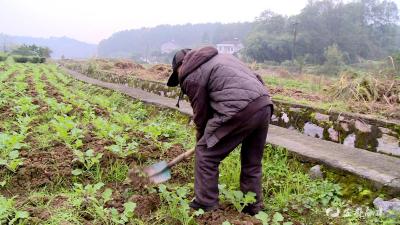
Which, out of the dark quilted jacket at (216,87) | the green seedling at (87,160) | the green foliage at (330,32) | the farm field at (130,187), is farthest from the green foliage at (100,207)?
the green foliage at (330,32)

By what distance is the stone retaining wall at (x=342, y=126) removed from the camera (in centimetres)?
485

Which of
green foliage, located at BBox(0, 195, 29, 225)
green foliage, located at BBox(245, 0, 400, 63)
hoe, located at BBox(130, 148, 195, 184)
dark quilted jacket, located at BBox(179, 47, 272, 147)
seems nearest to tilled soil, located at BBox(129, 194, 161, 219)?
hoe, located at BBox(130, 148, 195, 184)

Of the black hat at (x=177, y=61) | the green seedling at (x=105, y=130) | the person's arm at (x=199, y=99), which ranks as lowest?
the green seedling at (x=105, y=130)

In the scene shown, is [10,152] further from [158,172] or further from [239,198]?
[239,198]

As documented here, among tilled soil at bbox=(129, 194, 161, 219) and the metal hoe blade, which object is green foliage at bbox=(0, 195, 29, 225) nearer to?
tilled soil at bbox=(129, 194, 161, 219)

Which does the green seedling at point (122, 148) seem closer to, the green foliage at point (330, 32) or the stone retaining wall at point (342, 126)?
the stone retaining wall at point (342, 126)

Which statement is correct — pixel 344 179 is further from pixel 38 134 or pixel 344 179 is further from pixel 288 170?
pixel 38 134

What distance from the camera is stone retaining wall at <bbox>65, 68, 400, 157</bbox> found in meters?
4.85

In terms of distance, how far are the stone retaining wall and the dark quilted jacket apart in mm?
2358

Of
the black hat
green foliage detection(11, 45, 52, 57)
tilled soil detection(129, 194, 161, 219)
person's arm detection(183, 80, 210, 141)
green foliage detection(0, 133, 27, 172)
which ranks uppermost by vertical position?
the black hat

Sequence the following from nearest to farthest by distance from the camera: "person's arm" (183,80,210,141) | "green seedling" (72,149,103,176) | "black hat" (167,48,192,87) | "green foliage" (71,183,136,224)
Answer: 1. "green foliage" (71,183,136,224)
2. "person's arm" (183,80,210,141)
3. "black hat" (167,48,192,87)
4. "green seedling" (72,149,103,176)

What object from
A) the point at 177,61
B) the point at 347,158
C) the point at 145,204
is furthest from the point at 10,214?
the point at 347,158

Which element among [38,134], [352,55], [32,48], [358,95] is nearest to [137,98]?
[38,134]

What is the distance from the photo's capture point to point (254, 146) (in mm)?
3408
